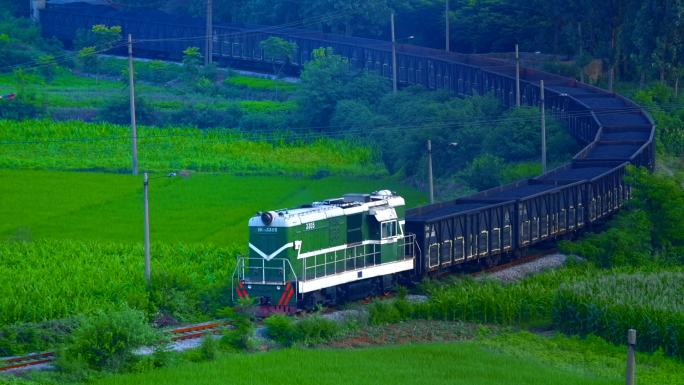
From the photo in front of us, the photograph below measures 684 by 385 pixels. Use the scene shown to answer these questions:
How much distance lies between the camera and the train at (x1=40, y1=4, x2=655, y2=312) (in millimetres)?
35875

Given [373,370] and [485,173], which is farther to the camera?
[485,173]

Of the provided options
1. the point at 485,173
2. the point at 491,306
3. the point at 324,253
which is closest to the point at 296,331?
the point at 324,253

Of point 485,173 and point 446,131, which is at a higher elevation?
point 446,131

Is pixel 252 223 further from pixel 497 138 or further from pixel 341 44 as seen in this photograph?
pixel 341 44

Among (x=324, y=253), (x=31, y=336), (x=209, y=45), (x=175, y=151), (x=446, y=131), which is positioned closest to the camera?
(x=31, y=336)

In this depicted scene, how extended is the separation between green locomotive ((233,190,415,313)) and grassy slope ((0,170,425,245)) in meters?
11.9

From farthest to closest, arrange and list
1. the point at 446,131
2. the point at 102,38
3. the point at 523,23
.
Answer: the point at 102,38
the point at 523,23
the point at 446,131

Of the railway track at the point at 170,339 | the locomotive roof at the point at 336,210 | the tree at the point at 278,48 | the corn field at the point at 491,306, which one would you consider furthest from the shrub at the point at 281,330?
the tree at the point at 278,48

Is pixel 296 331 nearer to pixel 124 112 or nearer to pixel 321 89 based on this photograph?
pixel 321 89

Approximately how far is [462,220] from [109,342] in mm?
15237

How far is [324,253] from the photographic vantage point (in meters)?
36.9

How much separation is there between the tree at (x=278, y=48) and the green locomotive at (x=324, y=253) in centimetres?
6081

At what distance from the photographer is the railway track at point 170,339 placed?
1192 inches

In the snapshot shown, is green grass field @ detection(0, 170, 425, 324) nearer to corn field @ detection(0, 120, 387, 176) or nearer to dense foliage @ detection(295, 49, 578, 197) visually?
corn field @ detection(0, 120, 387, 176)
